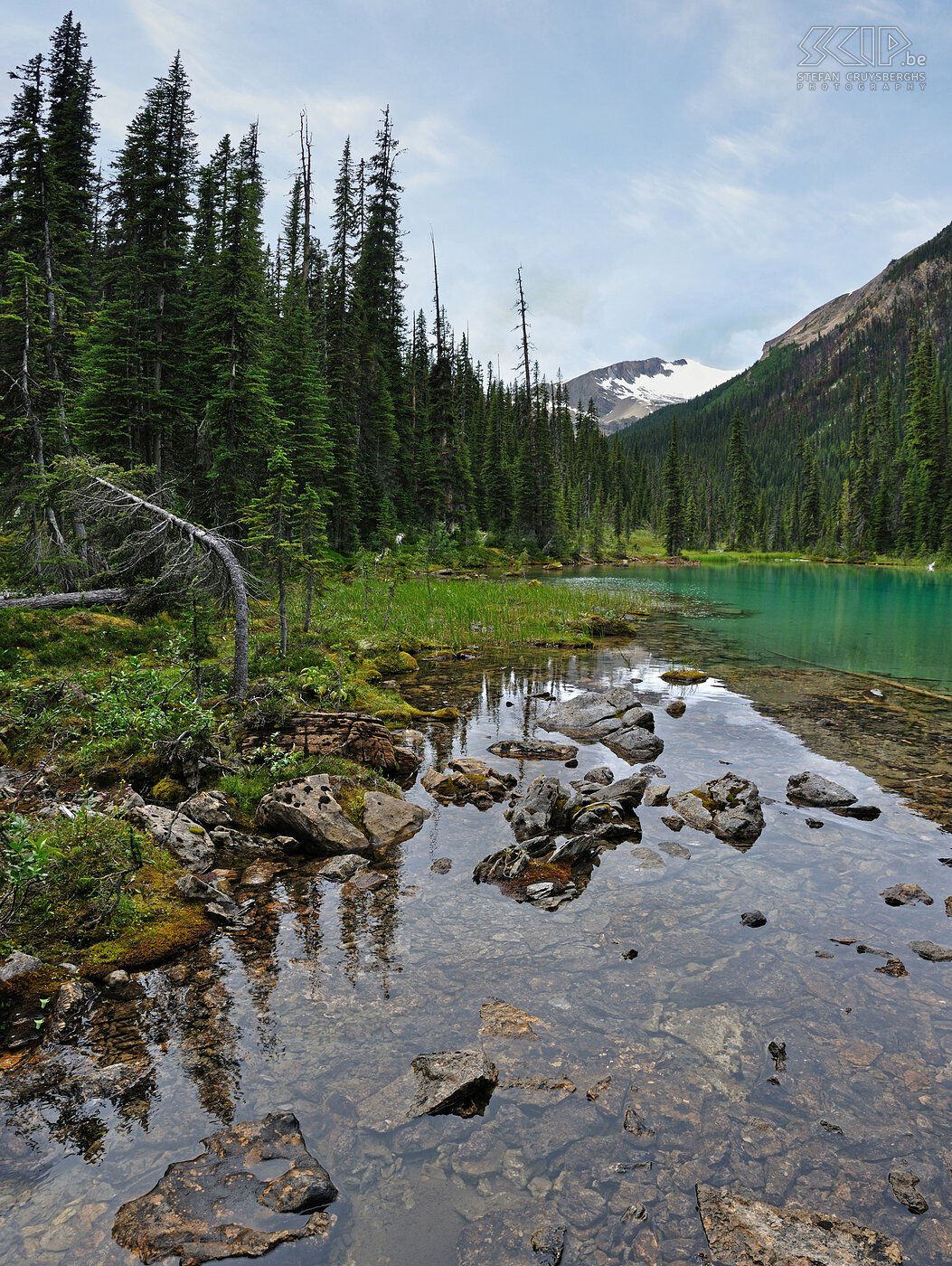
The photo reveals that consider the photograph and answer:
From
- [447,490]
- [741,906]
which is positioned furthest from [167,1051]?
[447,490]

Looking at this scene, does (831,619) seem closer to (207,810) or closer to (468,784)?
(468,784)

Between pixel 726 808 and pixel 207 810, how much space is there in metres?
7.10

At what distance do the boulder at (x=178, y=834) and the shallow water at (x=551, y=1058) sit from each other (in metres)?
1.05

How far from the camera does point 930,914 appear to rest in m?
6.71

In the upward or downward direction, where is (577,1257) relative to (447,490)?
downward

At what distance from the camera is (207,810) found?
7.95 meters

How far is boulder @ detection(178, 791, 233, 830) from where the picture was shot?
7.84 meters

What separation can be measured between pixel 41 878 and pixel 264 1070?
2621 mm

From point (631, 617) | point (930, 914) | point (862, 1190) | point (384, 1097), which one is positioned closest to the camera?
point (862, 1190)

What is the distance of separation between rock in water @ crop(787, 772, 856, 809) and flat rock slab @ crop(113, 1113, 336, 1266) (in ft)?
27.6

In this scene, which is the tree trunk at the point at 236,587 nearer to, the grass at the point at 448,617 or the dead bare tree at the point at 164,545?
the dead bare tree at the point at 164,545

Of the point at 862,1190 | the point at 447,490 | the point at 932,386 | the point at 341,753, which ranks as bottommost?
the point at 862,1190

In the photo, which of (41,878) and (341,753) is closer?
(41,878)

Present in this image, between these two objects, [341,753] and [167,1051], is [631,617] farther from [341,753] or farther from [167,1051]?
[167,1051]
